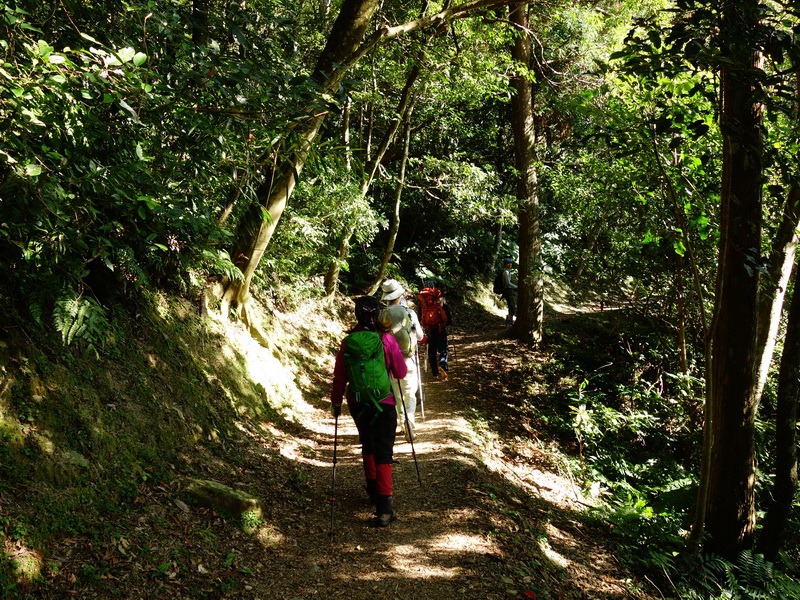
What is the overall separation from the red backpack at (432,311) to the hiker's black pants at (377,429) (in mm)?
5314

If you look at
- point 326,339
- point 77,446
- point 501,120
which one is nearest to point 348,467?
point 77,446

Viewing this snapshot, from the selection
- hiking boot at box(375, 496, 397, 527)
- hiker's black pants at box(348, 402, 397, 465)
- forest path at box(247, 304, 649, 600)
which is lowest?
forest path at box(247, 304, 649, 600)

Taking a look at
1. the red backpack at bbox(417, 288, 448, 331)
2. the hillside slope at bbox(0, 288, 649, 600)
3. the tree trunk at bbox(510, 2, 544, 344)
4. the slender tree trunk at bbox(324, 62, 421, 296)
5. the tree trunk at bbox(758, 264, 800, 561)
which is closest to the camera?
the hillside slope at bbox(0, 288, 649, 600)

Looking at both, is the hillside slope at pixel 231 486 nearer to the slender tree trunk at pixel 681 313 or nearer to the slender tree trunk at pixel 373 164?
the slender tree trunk at pixel 681 313

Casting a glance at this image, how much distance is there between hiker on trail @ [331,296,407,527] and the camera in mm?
5902

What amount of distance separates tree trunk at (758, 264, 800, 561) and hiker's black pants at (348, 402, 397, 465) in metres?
4.39

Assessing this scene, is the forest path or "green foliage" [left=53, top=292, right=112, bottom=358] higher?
"green foliage" [left=53, top=292, right=112, bottom=358]

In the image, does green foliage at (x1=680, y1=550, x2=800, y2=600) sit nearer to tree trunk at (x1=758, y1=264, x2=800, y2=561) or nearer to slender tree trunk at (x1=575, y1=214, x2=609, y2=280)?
tree trunk at (x1=758, y1=264, x2=800, y2=561)

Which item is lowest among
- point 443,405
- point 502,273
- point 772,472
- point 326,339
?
point 772,472

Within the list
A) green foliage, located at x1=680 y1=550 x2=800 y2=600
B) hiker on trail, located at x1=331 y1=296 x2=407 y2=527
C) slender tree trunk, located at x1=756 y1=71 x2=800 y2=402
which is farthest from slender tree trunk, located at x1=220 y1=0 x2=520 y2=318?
green foliage, located at x1=680 y1=550 x2=800 y2=600

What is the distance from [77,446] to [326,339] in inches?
370

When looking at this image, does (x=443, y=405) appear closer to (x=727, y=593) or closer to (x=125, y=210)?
(x=727, y=593)

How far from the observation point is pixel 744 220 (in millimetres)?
6074

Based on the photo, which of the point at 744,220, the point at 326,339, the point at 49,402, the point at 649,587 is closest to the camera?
the point at 49,402
